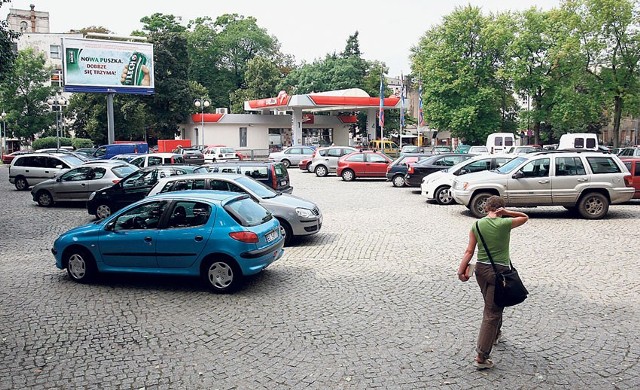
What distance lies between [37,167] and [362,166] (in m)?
15.0

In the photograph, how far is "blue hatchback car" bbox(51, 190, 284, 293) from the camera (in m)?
7.93

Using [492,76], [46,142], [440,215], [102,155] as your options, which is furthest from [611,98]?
[46,142]

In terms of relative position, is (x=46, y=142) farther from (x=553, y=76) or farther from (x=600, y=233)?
(x=600, y=233)

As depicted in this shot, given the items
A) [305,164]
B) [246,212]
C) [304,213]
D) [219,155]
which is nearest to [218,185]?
[304,213]

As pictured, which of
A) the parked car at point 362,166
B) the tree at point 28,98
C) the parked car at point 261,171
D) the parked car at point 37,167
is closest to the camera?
the parked car at point 261,171

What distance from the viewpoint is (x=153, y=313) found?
23.9 ft

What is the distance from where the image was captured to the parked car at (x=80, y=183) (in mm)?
17469

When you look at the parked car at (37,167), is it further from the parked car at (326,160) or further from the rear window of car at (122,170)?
the parked car at (326,160)

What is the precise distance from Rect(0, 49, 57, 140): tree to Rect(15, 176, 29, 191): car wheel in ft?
116

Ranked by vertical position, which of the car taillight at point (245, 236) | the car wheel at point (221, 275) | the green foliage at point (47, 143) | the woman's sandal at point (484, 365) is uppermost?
the green foliage at point (47, 143)

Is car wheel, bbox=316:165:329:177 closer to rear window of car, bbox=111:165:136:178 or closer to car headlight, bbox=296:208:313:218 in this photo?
rear window of car, bbox=111:165:136:178

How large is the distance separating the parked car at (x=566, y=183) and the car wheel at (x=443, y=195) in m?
3.06

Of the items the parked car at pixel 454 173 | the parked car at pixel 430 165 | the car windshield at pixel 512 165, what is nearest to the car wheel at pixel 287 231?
the car windshield at pixel 512 165

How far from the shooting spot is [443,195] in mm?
18109
